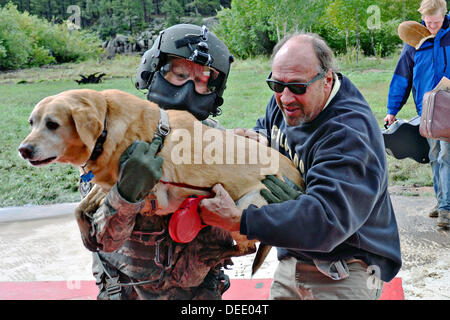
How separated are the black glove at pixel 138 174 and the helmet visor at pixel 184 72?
657 mm

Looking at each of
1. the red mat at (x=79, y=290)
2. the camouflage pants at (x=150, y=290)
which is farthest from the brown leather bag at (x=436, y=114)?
the camouflage pants at (x=150, y=290)

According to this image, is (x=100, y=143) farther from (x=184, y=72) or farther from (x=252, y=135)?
(x=252, y=135)

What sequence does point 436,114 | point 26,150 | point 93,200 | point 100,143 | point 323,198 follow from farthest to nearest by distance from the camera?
point 436,114, point 93,200, point 100,143, point 323,198, point 26,150

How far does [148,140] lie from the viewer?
7.54 ft

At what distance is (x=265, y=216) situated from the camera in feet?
6.67

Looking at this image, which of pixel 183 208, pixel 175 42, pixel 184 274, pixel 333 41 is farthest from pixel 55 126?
pixel 333 41

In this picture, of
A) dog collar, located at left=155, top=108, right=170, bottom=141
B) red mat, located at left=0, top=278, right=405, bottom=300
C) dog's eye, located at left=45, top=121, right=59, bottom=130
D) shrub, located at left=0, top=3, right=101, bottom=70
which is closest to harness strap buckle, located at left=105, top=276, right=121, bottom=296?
dog collar, located at left=155, top=108, right=170, bottom=141

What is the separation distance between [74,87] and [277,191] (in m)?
8.83

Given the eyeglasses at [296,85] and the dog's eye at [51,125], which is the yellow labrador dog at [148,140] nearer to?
the dog's eye at [51,125]

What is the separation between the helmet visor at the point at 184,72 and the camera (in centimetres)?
266

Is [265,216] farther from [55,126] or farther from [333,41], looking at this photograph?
[333,41]

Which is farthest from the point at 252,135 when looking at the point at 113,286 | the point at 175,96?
the point at 113,286
